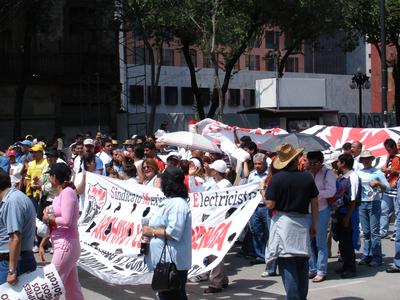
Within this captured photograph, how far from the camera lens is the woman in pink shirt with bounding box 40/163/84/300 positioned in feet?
22.2

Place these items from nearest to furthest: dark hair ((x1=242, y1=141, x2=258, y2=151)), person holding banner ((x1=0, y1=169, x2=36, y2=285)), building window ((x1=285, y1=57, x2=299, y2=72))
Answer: person holding banner ((x1=0, y1=169, x2=36, y2=285))
dark hair ((x1=242, y1=141, x2=258, y2=151))
building window ((x1=285, y1=57, x2=299, y2=72))

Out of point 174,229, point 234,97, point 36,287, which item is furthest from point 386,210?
point 234,97

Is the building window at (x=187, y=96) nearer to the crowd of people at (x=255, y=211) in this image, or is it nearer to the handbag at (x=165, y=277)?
the crowd of people at (x=255, y=211)

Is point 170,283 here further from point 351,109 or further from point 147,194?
point 351,109

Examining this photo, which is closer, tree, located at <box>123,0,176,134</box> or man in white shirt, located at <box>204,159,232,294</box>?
man in white shirt, located at <box>204,159,232,294</box>

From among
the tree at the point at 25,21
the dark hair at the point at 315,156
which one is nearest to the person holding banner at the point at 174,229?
the dark hair at the point at 315,156

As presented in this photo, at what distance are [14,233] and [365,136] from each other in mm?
10974

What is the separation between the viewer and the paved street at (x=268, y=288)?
27.5 ft

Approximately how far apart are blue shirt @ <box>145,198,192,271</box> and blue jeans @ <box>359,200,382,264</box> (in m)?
4.45

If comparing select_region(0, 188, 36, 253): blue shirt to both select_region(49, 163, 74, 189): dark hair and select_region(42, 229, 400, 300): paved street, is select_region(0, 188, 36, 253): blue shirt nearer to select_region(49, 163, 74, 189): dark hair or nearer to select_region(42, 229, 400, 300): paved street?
select_region(49, 163, 74, 189): dark hair

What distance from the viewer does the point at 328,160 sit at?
12.3 metres

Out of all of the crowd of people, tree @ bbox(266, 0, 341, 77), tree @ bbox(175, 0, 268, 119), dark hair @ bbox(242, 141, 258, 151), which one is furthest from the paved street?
tree @ bbox(266, 0, 341, 77)

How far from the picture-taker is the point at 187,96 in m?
52.9

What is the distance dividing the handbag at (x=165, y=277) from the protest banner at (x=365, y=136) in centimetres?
841
